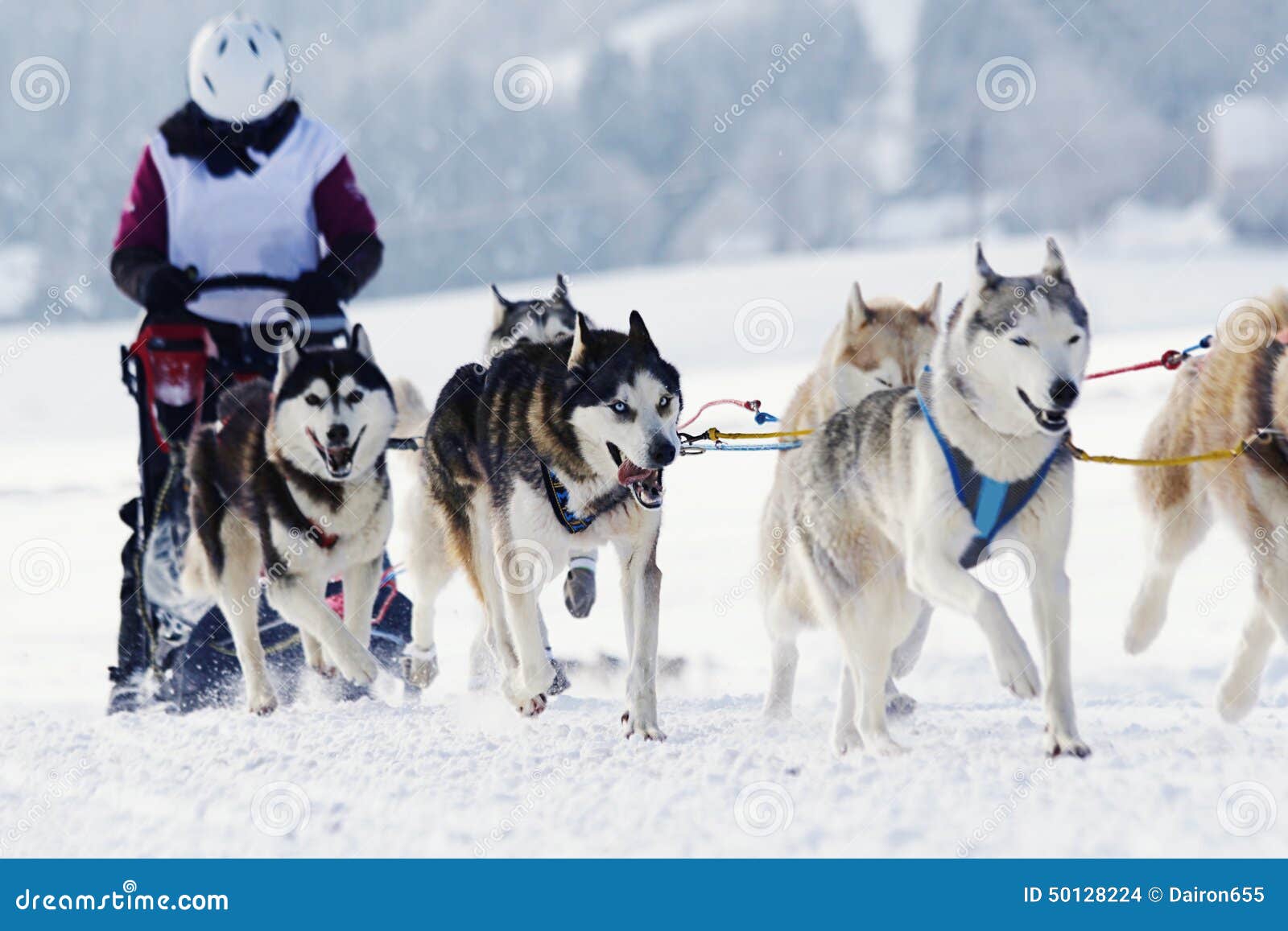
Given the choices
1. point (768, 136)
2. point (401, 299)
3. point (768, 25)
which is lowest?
point (401, 299)

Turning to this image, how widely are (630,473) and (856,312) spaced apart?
1.26m

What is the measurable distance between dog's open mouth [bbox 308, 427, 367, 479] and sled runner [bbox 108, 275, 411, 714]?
1.98ft

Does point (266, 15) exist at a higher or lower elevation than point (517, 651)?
higher

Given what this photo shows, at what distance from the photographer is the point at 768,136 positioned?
102 feet

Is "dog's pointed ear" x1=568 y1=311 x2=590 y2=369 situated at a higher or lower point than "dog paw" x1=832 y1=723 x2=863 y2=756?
higher

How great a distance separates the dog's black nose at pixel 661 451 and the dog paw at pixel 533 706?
75 centimetres

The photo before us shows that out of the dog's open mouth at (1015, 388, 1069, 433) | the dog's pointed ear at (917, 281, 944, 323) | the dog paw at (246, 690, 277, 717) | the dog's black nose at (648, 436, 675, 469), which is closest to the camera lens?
the dog's open mouth at (1015, 388, 1069, 433)

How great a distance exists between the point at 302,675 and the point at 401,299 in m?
18.7

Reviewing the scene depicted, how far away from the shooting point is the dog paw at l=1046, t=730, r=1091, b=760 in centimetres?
290

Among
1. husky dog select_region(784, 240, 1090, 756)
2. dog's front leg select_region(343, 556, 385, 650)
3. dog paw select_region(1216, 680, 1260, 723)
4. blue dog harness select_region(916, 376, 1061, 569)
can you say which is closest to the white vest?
dog's front leg select_region(343, 556, 385, 650)

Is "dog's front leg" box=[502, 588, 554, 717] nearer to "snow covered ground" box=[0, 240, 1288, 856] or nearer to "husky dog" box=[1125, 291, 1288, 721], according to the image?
"snow covered ground" box=[0, 240, 1288, 856]

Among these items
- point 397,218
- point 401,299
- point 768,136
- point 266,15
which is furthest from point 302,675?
point 266,15

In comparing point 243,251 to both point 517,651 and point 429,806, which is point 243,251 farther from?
point 429,806

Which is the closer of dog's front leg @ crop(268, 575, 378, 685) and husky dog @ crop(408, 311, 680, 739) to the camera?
husky dog @ crop(408, 311, 680, 739)
